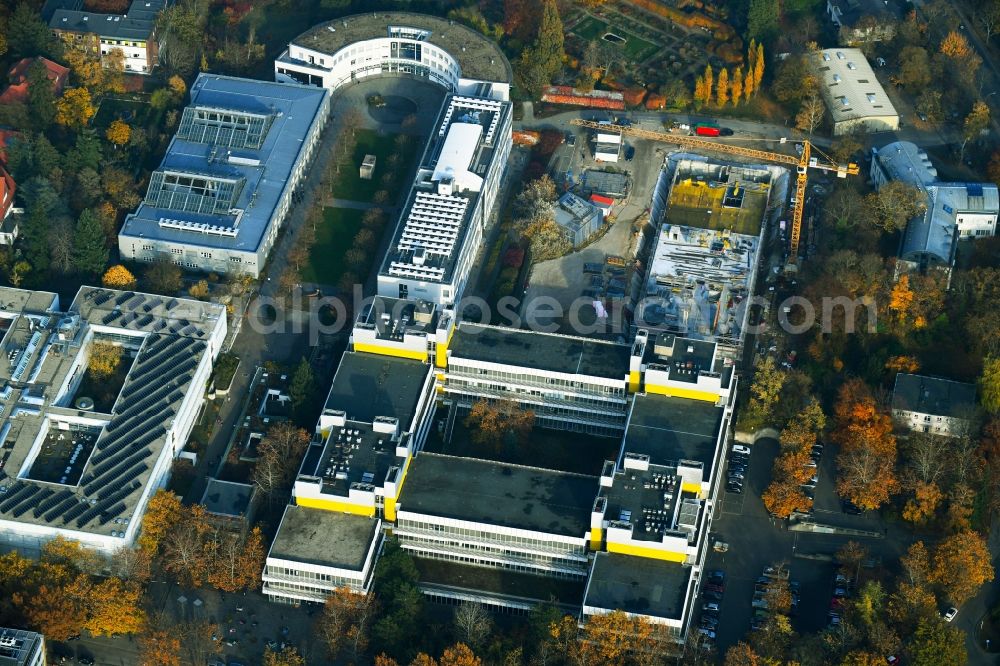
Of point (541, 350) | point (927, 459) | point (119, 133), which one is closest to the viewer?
point (927, 459)

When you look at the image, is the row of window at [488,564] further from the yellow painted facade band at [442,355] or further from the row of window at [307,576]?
the yellow painted facade band at [442,355]

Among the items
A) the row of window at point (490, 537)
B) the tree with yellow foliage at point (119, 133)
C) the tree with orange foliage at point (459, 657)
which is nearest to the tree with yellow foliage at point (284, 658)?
the tree with orange foliage at point (459, 657)

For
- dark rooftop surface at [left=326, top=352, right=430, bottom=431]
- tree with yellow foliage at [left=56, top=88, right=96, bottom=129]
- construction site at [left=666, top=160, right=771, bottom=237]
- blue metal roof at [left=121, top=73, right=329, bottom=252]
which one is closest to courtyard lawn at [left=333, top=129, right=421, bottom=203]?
blue metal roof at [left=121, top=73, right=329, bottom=252]

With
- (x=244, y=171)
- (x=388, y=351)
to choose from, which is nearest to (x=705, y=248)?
(x=388, y=351)

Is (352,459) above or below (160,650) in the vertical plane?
above

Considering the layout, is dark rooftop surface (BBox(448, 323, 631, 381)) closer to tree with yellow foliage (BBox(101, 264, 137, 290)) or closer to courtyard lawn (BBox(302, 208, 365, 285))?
courtyard lawn (BBox(302, 208, 365, 285))

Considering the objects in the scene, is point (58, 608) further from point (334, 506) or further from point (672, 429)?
point (672, 429)
